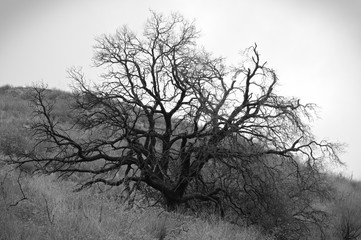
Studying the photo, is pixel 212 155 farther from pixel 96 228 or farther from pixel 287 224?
pixel 96 228

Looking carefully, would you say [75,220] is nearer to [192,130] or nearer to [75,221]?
[75,221]

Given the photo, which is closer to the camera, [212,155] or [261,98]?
[212,155]

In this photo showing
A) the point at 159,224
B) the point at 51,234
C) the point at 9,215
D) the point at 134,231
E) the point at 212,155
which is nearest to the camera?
the point at 51,234

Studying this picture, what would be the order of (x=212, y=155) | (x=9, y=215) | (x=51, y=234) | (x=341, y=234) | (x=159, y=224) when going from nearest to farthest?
1. (x=51, y=234)
2. (x=9, y=215)
3. (x=159, y=224)
4. (x=212, y=155)
5. (x=341, y=234)

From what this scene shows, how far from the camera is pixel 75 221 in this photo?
6.27m

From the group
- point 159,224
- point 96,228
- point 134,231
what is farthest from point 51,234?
point 159,224

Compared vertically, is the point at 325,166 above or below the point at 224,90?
below

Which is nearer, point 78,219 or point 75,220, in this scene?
point 75,220

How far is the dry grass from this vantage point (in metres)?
5.84

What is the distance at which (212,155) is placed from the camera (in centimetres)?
1011

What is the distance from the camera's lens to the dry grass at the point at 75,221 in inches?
230

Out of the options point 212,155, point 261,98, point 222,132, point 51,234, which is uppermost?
point 261,98

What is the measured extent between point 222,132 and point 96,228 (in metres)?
5.02

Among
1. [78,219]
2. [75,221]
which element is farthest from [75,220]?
[78,219]
